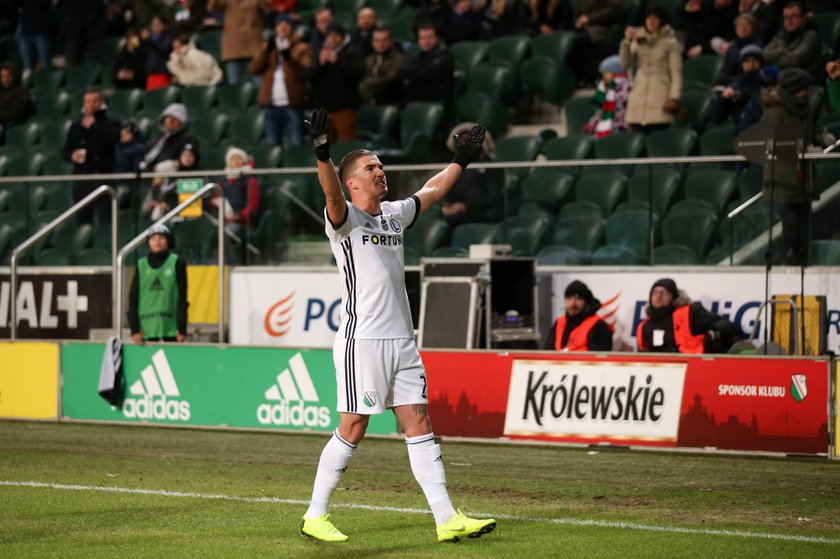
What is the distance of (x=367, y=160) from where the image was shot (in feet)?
24.3

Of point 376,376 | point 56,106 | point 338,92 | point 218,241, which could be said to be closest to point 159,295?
point 218,241

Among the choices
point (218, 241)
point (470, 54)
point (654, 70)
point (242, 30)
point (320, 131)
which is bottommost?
point (218, 241)

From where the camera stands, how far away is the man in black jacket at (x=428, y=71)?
1819 cm

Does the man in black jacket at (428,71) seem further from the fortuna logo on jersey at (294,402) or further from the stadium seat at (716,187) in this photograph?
the fortuna logo on jersey at (294,402)

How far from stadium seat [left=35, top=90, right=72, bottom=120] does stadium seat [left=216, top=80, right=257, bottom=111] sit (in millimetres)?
3374

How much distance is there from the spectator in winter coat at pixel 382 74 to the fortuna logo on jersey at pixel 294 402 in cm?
659

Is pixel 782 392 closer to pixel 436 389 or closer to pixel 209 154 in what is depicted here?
pixel 436 389

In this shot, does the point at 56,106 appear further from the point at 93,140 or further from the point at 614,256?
the point at 614,256

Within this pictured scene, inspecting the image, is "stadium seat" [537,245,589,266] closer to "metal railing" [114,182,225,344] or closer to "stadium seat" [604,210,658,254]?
"stadium seat" [604,210,658,254]

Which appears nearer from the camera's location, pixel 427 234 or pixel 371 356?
pixel 371 356

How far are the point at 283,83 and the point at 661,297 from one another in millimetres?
7718

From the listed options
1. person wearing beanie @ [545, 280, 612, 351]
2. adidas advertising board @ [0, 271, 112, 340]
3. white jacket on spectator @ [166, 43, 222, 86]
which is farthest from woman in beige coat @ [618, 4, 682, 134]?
white jacket on spectator @ [166, 43, 222, 86]

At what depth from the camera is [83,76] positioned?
947 inches

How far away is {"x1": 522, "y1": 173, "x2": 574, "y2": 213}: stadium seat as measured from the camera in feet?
47.5
